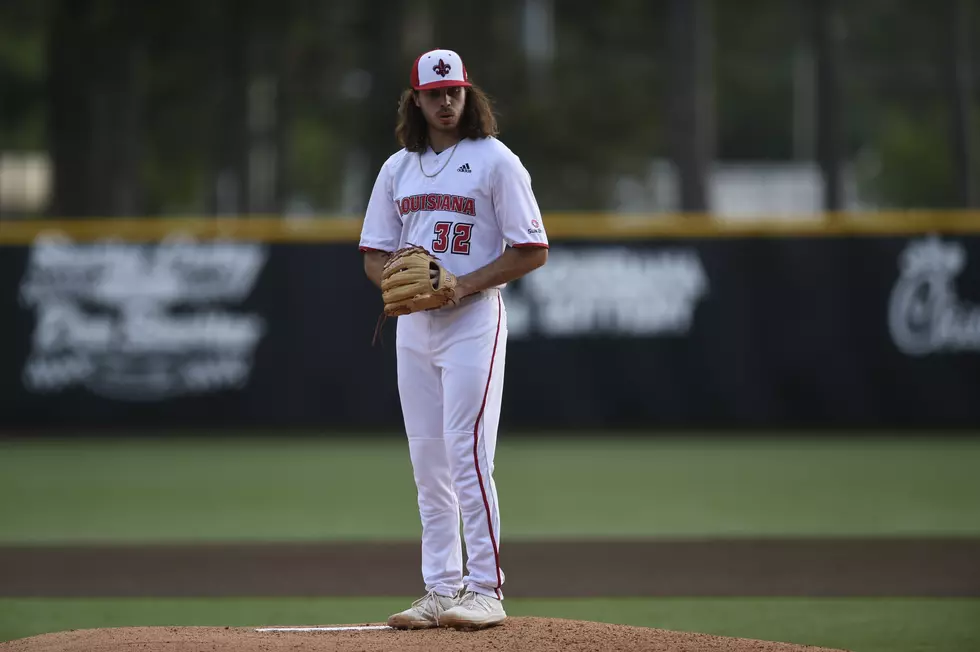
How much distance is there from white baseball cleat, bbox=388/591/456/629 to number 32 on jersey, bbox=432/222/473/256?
1.30 m

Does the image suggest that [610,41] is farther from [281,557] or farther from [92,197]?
[281,557]

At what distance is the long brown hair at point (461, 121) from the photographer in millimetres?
5375

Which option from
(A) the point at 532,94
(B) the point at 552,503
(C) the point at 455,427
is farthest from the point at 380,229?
(A) the point at 532,94

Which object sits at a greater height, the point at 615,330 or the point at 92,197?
the point at 92,197

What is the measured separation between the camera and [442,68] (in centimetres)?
522

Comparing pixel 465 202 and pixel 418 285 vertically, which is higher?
pixel 465 202

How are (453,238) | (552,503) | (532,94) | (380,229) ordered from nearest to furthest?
(453,238), (380,229), (552,503), (532,94)

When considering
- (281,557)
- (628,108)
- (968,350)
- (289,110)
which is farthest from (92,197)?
(289,110)

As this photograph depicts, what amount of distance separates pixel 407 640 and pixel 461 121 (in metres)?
1.94

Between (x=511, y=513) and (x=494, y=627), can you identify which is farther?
(x=511, y=513)

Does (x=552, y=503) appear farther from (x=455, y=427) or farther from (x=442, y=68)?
(x=442, y=68)

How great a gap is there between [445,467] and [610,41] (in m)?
34.0

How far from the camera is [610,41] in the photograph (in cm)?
3816

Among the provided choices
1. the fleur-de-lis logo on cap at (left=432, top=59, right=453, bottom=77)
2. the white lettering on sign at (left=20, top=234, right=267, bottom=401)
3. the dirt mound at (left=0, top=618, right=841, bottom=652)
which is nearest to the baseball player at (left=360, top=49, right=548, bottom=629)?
the fleur-de-lis logo on cap at (left=432, top=59, right=453, bottom=77)
